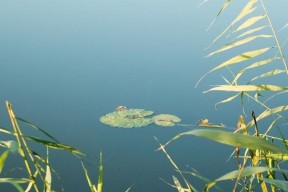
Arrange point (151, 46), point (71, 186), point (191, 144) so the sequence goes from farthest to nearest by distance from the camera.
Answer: point (151, 46), point (191, 144), point (71, 186)

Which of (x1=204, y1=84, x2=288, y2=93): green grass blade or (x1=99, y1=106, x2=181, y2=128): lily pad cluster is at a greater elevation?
(x1=204, y1=84, x2=288, y2=93): green grass blade

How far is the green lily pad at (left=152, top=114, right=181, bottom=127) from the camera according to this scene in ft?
10.4

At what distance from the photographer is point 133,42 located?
424 cm


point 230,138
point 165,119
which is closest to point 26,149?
point 230,138

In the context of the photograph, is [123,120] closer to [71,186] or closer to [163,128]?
[163,128]

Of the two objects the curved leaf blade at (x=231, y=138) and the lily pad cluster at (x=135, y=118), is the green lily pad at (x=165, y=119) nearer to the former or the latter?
the lily pad cluster at (x=135, y=118)

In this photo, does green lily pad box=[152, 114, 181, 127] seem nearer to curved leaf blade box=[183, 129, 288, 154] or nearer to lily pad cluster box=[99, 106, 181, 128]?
lily pad cluster box=[99, 106, 181, 128]

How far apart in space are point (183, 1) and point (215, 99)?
279cm

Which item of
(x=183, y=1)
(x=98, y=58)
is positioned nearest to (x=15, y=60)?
(x=98, y=58)

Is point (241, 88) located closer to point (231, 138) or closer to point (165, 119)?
point (231, 138)

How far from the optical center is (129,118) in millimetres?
3270

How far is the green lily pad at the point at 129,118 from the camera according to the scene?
10.5ft

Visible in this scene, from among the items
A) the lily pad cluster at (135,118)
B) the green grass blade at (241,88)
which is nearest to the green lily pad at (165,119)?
the lily pad cluster at (135,118)

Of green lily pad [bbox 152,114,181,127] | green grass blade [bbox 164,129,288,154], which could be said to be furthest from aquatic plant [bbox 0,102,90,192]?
green lily pad [bbox 152,114,181,127]
